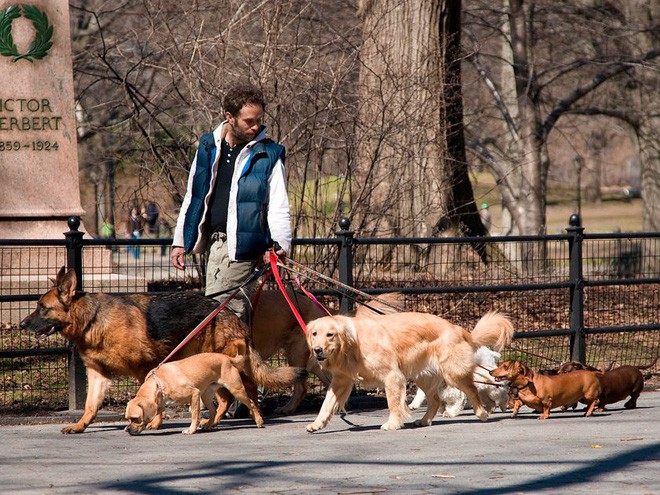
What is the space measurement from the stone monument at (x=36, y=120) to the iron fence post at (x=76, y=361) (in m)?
4.53

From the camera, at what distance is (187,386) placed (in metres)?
8.16

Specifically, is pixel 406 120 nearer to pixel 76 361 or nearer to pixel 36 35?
pixel 36 35

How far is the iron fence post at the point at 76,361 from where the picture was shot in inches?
366

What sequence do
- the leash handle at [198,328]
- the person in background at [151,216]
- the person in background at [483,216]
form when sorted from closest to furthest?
the leash handle at [198,328]
the person in background at [151,216]
the person in background at [483,216]

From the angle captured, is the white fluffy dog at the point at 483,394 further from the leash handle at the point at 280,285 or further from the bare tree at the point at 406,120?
the bare tree at the point at 406,120

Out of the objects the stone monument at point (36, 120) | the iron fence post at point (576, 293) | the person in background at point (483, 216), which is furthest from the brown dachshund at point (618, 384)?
the stone monument at point (36, 120)

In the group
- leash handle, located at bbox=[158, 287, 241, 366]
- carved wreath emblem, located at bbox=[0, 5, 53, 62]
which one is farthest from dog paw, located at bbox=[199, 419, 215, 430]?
carved wreath emblem, located at bbox=[0, 5, 53, 62]

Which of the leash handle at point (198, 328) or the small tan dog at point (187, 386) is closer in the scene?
the small tan dog at point (187, 386)

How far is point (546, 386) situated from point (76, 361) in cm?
410

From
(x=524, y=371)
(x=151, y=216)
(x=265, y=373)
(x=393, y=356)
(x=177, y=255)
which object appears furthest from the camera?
(x=151, y=216)

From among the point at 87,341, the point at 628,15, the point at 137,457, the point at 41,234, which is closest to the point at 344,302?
the point at 87,341

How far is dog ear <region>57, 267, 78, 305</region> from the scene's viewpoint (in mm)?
8320

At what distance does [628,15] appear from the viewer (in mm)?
26203

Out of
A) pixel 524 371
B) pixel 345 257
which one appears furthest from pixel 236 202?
pixel 524 371
